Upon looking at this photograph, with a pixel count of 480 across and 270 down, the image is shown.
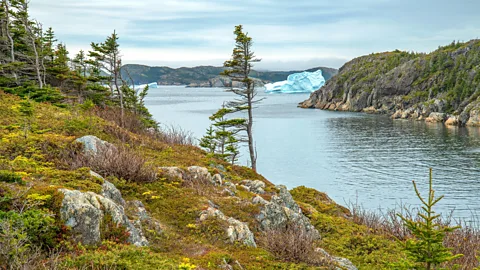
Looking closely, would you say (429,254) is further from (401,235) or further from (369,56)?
(369,56)

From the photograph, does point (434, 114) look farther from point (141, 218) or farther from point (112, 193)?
point (112, 193)

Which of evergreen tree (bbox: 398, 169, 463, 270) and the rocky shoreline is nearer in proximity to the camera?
evergreen tree (bbox: 398, 169, 463, 270)

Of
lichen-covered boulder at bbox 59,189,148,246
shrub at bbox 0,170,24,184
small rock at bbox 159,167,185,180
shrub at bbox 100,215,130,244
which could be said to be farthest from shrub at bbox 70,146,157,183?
shrub at bbox 100,215,130,244

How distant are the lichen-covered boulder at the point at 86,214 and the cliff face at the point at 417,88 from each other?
87.2 meters

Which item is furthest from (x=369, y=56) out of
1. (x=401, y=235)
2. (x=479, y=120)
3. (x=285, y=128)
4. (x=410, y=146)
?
(x=401, y=235)

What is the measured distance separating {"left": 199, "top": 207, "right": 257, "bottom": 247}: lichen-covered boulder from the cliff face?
84.6m

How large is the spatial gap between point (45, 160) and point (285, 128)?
70.6 metres

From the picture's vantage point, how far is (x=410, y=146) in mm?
55875

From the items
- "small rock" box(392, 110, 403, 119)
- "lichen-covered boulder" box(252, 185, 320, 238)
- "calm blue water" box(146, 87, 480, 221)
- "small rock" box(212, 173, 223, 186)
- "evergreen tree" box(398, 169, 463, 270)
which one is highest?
"evergreen tree" box(398, 169, 463, 270)

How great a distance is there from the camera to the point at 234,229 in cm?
776

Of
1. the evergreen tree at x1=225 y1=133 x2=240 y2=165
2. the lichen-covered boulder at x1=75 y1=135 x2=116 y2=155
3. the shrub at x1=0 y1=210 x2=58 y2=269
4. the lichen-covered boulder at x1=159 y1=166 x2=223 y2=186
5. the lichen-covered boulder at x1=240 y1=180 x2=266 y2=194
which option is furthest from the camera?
the evergreen tree at x1=225 y1=133 x2=240 y2=165

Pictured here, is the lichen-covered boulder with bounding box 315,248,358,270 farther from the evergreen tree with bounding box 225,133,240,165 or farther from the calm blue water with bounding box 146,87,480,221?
the evergreen tree with bounding box 225,133,240,165

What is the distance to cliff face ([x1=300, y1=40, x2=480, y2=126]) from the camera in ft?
299

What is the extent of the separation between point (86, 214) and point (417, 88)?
401 ft
